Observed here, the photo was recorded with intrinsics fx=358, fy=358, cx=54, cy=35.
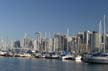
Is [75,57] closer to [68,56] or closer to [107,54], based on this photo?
[68,56]

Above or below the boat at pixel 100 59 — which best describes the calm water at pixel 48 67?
below

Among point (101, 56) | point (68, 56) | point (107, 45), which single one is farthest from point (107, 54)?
point (68, 56)

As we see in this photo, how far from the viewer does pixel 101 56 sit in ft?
463

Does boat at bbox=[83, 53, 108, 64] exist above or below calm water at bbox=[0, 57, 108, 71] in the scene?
above

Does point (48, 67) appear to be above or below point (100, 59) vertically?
below

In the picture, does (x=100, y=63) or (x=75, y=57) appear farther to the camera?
(x=75, y=57)

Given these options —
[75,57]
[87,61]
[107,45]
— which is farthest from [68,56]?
[87,61]

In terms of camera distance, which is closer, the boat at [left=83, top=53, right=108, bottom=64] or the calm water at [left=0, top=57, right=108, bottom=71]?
the calm water at [left=0, top=57, right=108, bottom=71]

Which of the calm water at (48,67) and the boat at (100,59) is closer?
the calm water at (48,67)

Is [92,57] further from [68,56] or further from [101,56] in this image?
[68,56]

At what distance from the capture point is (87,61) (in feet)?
480

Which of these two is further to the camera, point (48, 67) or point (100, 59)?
point (100, 59)

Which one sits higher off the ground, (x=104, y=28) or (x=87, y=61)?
(x=104, y=28)

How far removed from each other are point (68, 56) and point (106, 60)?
190 feet
